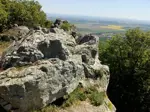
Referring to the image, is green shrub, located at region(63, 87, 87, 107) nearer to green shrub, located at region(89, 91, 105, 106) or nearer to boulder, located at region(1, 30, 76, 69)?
green shrub, located at region(89, 91, 105, 106)

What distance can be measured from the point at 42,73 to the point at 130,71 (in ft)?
100.0

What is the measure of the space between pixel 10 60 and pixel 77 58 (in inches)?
223

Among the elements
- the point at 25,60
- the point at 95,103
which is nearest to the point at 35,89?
the point at 25,60

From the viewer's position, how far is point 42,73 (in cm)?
1962

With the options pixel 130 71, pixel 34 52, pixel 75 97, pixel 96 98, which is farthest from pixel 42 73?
pixel 130 71

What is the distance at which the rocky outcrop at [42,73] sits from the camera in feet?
61.3

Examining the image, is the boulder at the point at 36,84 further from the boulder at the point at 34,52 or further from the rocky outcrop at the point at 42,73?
the boulder at the point at 34,52

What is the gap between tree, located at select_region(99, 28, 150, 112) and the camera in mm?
46000

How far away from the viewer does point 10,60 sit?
2272 cm

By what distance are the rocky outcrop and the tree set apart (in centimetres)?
1997

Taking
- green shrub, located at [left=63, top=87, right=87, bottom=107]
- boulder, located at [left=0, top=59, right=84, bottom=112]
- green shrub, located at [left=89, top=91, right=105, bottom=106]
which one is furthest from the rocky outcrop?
green shrub, located at [left=89, top=91, right=105, bottom=106]

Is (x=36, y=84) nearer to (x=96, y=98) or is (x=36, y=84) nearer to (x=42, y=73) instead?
(x=42, y=73)

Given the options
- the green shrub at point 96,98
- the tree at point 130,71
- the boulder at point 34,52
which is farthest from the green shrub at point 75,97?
the tree at point 130,71

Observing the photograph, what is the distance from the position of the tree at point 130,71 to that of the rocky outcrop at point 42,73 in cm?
1997
